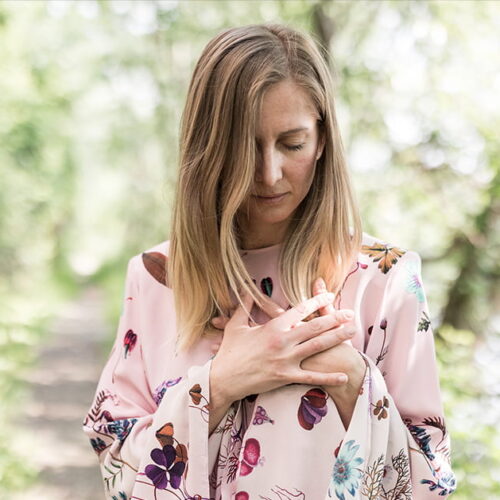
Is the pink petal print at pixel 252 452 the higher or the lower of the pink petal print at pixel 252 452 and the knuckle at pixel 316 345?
the lower

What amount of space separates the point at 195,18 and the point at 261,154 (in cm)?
533

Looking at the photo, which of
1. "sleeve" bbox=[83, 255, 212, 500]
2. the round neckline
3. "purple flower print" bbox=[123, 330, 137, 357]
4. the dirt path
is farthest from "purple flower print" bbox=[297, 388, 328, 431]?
the dirt path

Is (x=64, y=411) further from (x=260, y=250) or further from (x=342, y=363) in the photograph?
(x=342, y=363)

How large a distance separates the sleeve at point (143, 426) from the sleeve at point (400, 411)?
35 cm

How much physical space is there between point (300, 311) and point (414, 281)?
1.06ft

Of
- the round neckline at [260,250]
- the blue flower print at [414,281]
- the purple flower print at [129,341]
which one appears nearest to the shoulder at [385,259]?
the blue flower print at [414,281]

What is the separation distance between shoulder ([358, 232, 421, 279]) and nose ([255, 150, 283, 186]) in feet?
1.11

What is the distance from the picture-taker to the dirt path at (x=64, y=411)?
A: 5.00 metres

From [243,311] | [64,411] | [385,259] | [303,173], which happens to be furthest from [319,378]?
[64,411]

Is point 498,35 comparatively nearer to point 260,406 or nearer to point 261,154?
point 261,154

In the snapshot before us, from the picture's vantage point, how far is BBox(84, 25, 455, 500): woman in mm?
1602

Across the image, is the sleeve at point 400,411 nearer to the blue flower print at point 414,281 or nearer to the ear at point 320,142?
the blue flower print at point 414,281

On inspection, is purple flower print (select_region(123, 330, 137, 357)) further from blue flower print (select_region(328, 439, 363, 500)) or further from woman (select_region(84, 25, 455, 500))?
blue flower print (select_region(328, 439, 363, 500))

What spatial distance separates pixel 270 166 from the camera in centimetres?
164
